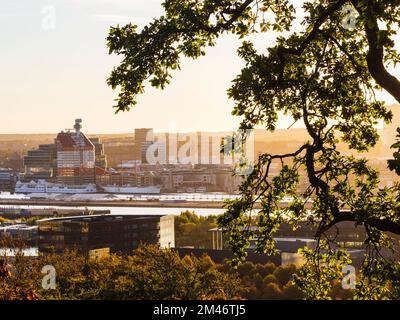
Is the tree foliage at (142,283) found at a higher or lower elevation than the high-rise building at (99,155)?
lower

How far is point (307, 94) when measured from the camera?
7133 millimetres

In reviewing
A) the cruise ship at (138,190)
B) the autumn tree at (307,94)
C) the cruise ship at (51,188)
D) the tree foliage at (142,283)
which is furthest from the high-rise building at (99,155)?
the autumn tree at (307,94)

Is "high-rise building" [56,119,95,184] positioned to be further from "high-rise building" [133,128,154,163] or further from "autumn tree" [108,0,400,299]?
"autumn tree" [108,0,400,299]

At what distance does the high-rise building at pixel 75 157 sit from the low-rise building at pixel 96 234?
95.6 meters

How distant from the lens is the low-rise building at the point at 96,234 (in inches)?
2073

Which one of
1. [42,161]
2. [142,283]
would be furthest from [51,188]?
[142,283]

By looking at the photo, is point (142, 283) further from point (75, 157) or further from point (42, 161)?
point (42, 161)

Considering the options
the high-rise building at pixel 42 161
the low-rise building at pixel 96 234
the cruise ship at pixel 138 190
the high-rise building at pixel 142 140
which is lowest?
the low-rise building at pixel 96 234

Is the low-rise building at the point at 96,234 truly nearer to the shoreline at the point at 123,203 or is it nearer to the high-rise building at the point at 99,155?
the shoreline at the point at 123,203

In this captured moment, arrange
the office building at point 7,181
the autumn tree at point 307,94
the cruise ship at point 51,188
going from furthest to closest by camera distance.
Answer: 1. the office building at point 7,181
2. the cruise ship at point 51,188
3. the autumn tree at point 307,94

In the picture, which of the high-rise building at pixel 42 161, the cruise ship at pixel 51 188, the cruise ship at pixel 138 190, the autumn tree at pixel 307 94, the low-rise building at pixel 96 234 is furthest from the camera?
the high-rise building at pixel 42 161

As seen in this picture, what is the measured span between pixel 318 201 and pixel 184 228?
212ft

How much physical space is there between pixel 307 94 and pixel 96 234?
156 feet

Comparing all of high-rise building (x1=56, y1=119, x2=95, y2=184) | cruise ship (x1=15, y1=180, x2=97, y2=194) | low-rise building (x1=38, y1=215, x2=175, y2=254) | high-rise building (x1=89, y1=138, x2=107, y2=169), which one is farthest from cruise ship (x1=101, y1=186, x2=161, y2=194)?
low-rise building (x1=38, y1=215, x2=175, y2=254)
